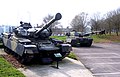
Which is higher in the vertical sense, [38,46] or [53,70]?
[38,46]

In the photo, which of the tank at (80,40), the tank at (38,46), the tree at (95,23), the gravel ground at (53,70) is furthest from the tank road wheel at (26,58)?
the tree at (95,23)

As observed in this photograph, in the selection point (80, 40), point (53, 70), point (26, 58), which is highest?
point (80, 40)

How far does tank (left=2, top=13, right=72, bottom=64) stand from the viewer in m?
13.7

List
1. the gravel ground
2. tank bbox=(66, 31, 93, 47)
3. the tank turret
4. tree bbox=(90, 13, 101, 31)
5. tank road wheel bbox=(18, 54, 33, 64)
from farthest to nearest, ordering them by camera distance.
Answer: tree bbox=(90, 13, 101, 31)
tank bbox=(66, 31, 93, 47)
the tank turret
tank road wheel bbox=(18, 54, 33, 64)
the gravel ground

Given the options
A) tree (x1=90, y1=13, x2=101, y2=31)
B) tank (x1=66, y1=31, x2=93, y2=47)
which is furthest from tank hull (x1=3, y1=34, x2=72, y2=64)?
tree (x1=90, y1=13, x2=101, y2=31)

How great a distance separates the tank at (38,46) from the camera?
13.7m

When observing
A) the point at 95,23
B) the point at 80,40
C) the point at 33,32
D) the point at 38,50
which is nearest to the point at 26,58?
the point at 38,50

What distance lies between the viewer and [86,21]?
2566 inches

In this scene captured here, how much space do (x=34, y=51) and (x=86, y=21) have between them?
52276mm

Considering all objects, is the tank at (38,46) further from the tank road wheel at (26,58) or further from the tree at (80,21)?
the tree at (80,21)

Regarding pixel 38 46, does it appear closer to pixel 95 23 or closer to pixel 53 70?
pixel 53 70

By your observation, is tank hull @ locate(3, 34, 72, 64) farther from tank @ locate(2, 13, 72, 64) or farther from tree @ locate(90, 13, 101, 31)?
tree @ locate(90, 13, 101, 31)

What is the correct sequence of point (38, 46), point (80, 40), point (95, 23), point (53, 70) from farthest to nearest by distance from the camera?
point (95, 23), point (80, 40), point (38, 46), point (53, 70)

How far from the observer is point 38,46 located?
48.4 feet
